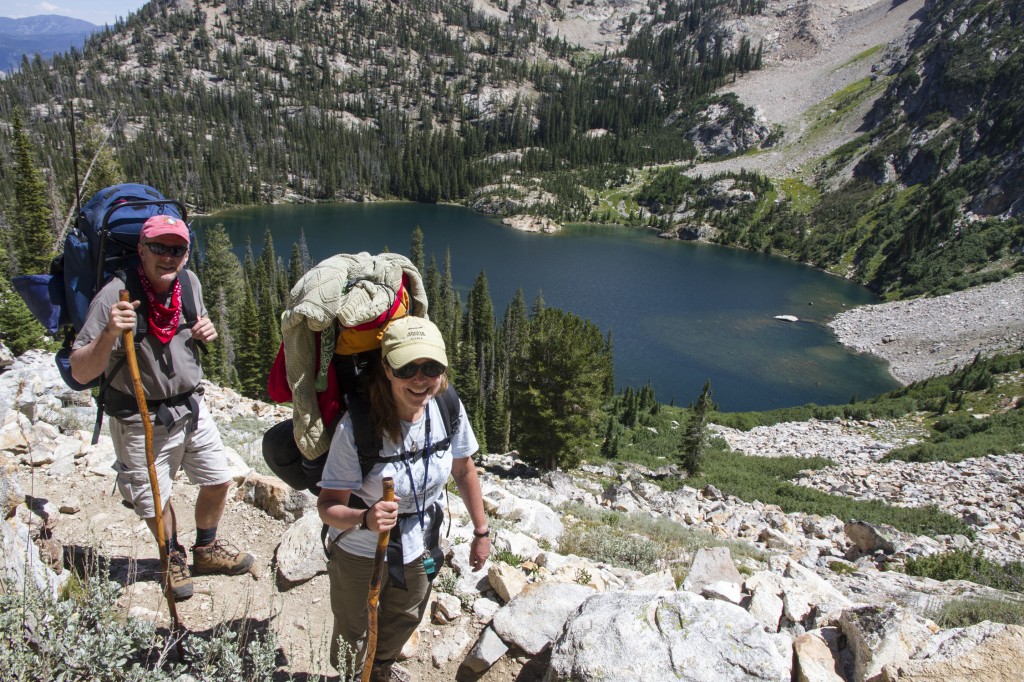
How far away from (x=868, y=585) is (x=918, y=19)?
211m

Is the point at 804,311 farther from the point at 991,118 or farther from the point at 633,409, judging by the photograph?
the point at 991,118

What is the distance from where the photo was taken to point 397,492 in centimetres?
291

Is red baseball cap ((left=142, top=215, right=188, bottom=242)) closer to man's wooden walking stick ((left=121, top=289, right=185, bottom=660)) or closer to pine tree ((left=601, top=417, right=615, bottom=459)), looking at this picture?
man's wooden walking stick ((left=121, top=289, right=185, bottom=660))

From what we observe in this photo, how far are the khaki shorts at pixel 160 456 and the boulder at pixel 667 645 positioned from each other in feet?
9.45

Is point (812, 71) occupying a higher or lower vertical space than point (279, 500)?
higher

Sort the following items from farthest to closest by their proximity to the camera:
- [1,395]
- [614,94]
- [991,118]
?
[614,94], [991,118], [1,395]

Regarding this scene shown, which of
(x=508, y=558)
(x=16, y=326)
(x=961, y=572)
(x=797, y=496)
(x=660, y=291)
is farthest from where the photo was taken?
(x=660, y=291)

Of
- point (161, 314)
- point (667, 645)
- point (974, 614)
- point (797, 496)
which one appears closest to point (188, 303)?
point (161, 314)

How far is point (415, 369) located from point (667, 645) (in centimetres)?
228

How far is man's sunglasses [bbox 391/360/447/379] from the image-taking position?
265cm

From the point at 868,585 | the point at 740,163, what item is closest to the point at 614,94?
the point at 740,163

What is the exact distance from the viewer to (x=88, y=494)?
563 cm

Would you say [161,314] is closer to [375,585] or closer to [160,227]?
[160,227]

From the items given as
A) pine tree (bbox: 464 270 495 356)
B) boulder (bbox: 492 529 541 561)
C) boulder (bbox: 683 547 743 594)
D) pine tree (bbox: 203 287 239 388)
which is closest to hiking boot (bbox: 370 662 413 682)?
boulder (bbox: 492 529 541 561)
